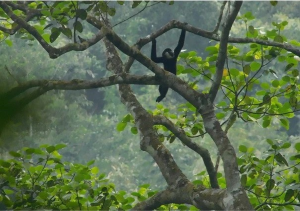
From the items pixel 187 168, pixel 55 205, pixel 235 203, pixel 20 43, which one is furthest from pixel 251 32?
pixel 20 43

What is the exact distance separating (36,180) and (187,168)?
12311 millimetres

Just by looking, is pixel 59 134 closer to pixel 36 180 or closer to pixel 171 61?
pixel 171 61

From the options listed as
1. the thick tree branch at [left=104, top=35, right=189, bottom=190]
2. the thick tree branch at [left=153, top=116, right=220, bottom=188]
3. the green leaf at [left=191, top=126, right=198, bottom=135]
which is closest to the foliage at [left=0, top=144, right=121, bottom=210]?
the thick tree branch at [left=104, top=35, right=189, bottom=190]

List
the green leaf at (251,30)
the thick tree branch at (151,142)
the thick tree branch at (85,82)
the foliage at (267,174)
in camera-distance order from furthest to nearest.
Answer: the green leaf at (251,30)
the foliage at (267,174)
the thick tree branch at (151,142)
the thick tree branch at (85,82)

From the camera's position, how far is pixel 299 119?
17266 mm

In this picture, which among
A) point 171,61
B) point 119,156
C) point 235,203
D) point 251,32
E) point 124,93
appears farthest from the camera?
point 119,156

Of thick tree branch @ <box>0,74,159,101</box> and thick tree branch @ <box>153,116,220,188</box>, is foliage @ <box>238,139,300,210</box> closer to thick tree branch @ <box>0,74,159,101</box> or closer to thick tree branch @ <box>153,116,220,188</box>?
thick tree branch @ <box>153,116,220,188</box>

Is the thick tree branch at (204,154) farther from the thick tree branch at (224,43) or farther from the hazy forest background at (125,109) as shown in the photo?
the hazy forest background at (125,109)

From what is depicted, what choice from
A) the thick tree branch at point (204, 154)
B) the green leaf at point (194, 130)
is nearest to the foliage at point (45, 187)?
the thick tree branch at point (204, 154)

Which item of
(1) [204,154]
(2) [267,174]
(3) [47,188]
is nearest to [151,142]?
(1) [204,154]

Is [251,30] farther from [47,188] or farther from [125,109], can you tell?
[125,109]

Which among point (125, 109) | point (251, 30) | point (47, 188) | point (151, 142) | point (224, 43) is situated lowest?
point (47, 188)

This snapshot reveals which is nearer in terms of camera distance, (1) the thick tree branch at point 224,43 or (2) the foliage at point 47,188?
(1) the thick tree branch at point 224,43

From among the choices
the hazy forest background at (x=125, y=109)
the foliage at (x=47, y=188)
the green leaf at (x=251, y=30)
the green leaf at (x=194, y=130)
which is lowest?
the foliage at (x=47, y=188)
